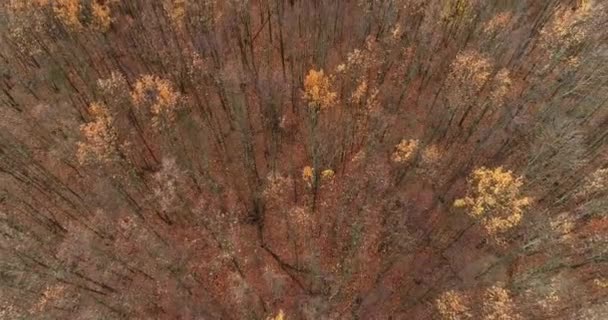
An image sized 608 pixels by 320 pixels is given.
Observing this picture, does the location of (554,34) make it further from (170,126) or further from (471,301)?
(170,126)

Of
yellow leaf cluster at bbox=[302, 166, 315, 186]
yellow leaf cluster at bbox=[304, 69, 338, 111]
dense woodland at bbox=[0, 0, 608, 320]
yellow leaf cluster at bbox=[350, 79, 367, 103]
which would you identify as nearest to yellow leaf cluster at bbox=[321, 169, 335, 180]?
dense woodland at bbox=[0, 0, 608, 320]

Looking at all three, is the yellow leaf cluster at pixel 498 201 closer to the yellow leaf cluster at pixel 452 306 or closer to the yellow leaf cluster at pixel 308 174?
the yellow leaf cluster at pixel 452 306

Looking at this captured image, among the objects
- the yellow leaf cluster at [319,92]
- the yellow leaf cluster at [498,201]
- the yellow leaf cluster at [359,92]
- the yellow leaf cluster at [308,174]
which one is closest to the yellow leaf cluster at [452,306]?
the yellow leaf cluster at [498,201]

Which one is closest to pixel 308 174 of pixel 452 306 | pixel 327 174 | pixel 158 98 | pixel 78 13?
pixel 327 174

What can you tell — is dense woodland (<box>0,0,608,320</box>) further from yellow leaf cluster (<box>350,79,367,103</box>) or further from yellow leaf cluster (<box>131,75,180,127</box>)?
yellow leaf cluster (<box>350,79,367,103</box>)

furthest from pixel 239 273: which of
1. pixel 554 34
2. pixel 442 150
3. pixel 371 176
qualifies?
pixel 554 34

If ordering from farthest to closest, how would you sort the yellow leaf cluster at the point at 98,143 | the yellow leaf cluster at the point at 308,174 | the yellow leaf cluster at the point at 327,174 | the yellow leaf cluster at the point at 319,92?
the yellow leaf cluster at the point at 319,92 → the yellow leaf cluster at the point at 308,174 → the yellow leaf cluster at the point at 327,174 → the yellow leaf cluster at the point at 98,143
